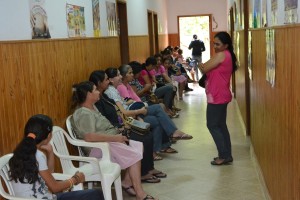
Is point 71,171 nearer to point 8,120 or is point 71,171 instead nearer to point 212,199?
point 8,120

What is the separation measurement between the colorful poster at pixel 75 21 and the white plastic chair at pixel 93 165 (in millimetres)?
1242

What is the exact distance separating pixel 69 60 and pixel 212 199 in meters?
2.00

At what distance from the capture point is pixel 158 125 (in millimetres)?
5250

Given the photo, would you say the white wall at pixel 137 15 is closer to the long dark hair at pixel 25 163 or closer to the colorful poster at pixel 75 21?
the colorful poster at pixel 75 21

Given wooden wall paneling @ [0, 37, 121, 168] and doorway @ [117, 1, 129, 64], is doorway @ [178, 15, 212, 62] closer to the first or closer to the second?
doorway @ [117, 1, 129, 64]

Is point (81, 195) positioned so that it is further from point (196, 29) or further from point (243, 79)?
point (196, 29)

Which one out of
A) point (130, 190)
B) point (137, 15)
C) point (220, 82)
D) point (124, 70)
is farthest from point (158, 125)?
point (137, 15)

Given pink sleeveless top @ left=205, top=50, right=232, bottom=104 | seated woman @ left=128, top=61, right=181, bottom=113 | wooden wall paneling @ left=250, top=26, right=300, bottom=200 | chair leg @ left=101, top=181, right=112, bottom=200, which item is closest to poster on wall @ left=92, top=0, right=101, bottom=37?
seated woman @ left=128, top=61, right=181, bottom=113

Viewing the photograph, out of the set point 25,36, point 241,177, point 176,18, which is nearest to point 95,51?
point 25,36

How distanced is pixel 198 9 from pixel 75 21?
42.2ft

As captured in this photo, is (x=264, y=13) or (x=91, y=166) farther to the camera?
(x=264, y=13)

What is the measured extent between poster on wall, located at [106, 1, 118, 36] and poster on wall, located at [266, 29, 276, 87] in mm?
3357

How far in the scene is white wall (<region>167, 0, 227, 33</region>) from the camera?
55.0 feet

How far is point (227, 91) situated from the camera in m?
4.82
